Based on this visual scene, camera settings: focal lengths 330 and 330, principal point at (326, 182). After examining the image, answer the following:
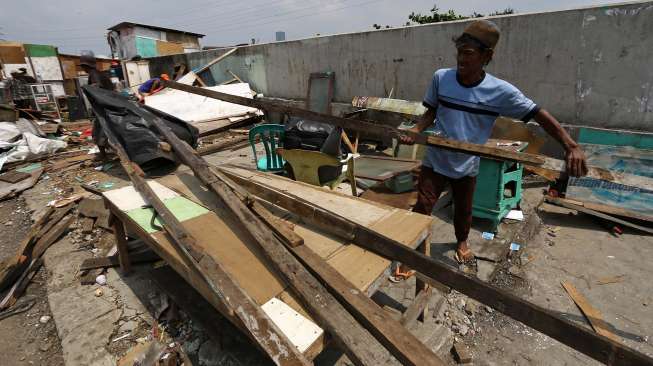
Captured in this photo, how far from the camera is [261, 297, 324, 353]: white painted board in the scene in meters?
1.23

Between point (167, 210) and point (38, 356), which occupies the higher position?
point (167, 210)

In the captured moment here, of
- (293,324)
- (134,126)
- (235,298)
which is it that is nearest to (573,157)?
(293,324)

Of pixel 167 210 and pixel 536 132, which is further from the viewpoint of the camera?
pixel 536 132

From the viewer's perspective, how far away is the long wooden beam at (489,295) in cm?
105

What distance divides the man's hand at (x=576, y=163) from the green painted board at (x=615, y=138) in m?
3.40

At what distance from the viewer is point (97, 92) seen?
5.89m

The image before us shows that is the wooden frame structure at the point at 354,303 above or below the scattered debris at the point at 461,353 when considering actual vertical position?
above

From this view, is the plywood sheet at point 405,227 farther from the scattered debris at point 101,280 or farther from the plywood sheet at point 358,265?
the scattered debris at point 101,280

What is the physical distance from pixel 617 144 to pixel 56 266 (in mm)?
6861

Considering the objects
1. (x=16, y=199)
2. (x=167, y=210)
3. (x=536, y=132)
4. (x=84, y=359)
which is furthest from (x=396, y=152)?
(x=16, y=199)

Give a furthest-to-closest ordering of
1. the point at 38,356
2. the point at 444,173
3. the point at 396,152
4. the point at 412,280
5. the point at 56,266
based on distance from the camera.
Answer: the point at 396,152, the point at 56,266, the point at 412,280, the point at 444,173, the point at 38,356

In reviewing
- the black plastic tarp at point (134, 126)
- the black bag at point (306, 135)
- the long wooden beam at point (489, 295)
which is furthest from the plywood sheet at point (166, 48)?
the long wooden beam at point (489, 295)

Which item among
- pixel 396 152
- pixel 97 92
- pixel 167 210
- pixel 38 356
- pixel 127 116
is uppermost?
pixel 97 92

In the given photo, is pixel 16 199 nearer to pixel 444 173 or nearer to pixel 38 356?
pixel 38 356
